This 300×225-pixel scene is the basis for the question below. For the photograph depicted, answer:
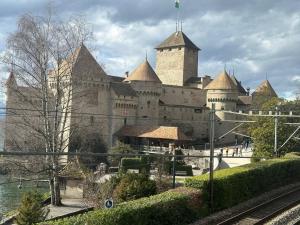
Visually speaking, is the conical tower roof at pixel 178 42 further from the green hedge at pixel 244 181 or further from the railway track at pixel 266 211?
the railway track at pixel 266 211

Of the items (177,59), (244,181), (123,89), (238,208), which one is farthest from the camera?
(177,59)

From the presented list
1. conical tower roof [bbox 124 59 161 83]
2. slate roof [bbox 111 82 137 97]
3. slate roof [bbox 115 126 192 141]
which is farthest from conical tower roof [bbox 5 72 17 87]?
conical tower roof [bbox 124 59 161 83]

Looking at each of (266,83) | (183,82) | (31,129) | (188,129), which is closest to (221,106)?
(188,129)

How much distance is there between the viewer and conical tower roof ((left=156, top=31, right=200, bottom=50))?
89.4 metres

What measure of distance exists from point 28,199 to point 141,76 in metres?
45.1

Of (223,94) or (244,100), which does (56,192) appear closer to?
(223,94)

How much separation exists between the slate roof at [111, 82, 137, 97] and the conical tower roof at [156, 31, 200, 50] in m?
26.4

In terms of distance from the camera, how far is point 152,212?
14.7 meters

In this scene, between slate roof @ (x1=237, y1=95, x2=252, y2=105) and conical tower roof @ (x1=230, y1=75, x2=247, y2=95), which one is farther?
conical tower roof @ (x1=230, y1=75, x2=247, y2=95)

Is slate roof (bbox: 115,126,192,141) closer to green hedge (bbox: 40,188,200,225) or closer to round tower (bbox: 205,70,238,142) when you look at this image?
round tower (bbox: 205,70,238,142)

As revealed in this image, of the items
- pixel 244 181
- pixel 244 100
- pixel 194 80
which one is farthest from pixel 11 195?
pixel 244 100

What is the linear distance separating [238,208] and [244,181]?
1.81 metres

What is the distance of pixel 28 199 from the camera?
77.3 feet

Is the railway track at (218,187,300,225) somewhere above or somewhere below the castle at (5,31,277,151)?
below
